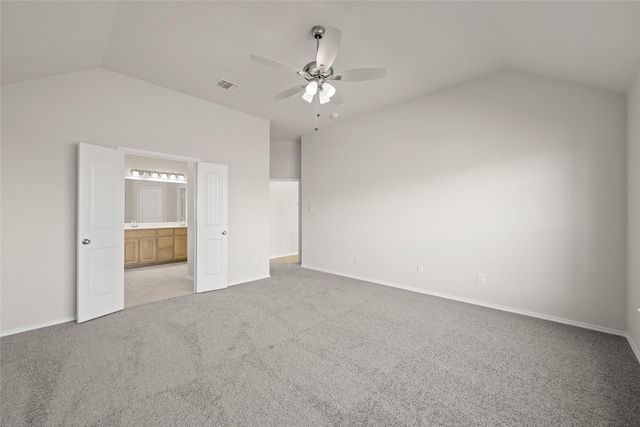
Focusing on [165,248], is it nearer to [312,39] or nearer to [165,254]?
[165,254]

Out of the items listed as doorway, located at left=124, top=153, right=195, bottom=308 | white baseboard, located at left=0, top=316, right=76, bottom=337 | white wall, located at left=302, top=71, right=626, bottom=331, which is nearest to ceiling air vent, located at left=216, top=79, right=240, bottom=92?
white wall, located at left=302, top=71, right=626, bottom=331

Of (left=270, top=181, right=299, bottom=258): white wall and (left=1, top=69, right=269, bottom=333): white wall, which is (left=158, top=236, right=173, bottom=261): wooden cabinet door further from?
(left=1, top=69, right=269, bottom=333): white wall

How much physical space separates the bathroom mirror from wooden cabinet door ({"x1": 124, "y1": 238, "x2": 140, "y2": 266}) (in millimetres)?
705

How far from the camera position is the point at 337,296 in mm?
4043

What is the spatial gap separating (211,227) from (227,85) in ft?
7.17

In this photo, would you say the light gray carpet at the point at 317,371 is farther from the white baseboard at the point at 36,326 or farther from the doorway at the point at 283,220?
the doorway at the point at 283,220

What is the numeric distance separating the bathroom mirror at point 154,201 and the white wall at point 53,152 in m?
3.33

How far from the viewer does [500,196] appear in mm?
3537

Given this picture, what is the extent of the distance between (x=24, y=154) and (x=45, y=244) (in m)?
0.99

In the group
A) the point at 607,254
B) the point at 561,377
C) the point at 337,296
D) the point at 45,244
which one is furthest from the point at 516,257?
the point at 45,244

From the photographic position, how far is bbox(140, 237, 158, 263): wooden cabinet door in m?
6.16

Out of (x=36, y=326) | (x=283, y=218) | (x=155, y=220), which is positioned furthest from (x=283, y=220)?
(x=36, y=326)

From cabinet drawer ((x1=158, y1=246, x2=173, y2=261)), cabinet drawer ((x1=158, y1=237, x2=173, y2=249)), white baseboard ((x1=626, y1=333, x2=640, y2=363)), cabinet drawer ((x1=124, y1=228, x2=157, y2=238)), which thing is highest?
cabinet drawer ((x1=124, y1=228, x2=157, y2=238))

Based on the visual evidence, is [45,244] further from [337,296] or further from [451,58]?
[451,58]
